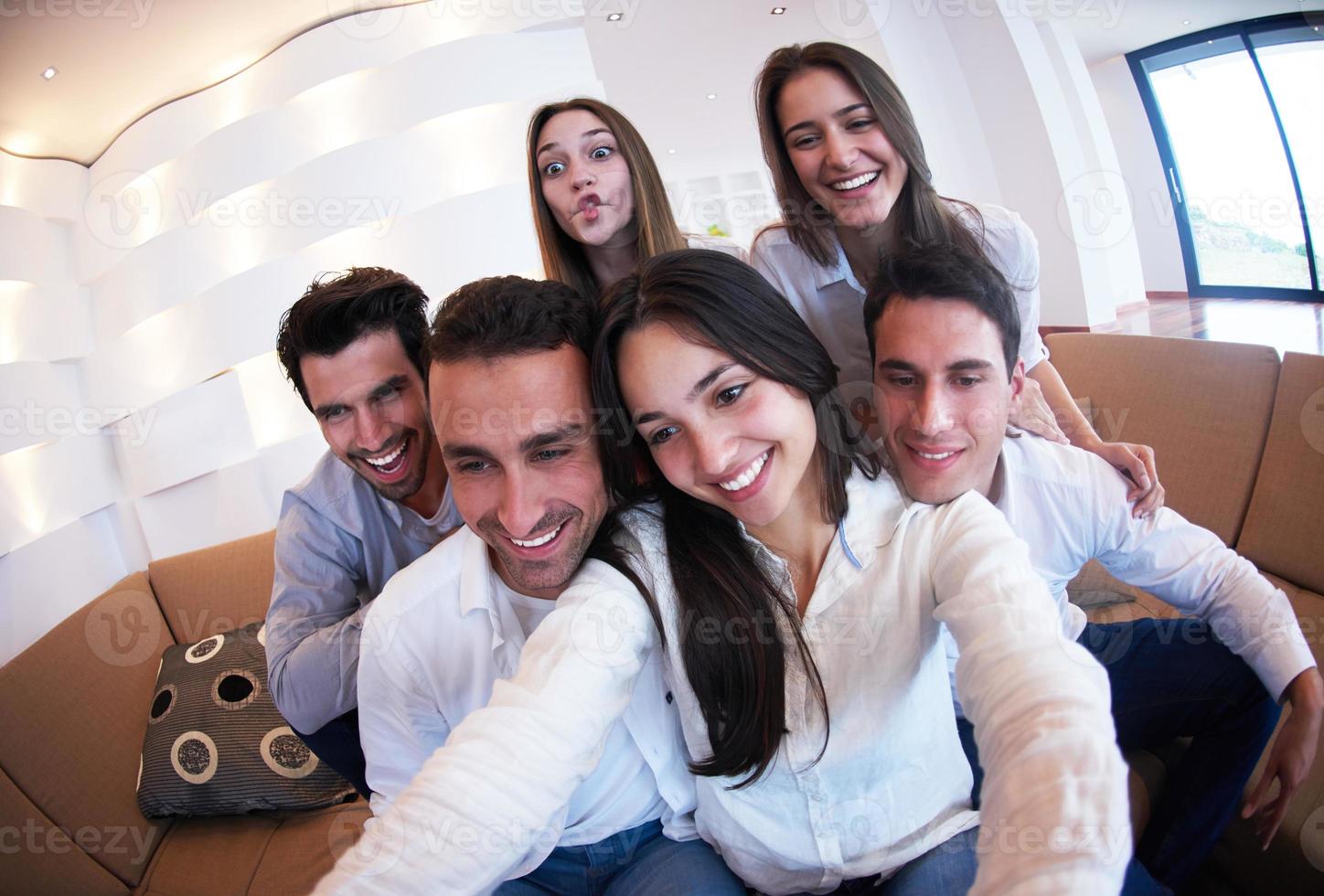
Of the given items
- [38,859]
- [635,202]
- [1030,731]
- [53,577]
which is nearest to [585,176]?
[635,202]

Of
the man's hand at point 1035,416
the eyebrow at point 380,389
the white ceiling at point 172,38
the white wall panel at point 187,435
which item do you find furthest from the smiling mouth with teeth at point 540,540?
the white wall panel at point 187,435

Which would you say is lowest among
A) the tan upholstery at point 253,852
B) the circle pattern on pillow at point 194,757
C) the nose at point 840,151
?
the tan upholstery at point 253,852

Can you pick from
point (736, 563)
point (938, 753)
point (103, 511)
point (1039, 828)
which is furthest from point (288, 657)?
point (103, 511)

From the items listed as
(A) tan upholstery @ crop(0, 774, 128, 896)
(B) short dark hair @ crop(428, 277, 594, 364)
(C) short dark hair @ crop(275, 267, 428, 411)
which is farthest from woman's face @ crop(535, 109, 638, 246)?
(A) tan upholstery @ crop(0, 774, 128, 896)

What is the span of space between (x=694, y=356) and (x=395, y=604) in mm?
717

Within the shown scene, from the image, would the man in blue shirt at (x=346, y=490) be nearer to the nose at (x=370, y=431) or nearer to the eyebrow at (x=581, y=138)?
the nose at (x=370, y=431)

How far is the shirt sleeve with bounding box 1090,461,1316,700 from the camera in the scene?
3.99ft

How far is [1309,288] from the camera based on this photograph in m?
6.64

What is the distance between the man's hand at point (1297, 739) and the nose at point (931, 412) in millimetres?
760

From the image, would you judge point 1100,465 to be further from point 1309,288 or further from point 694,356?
point 1309,288

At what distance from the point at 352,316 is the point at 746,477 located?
1.01 m

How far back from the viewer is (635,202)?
193 centimetres

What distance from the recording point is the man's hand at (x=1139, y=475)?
1.31 m

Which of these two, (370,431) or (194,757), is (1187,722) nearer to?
(370,431)
